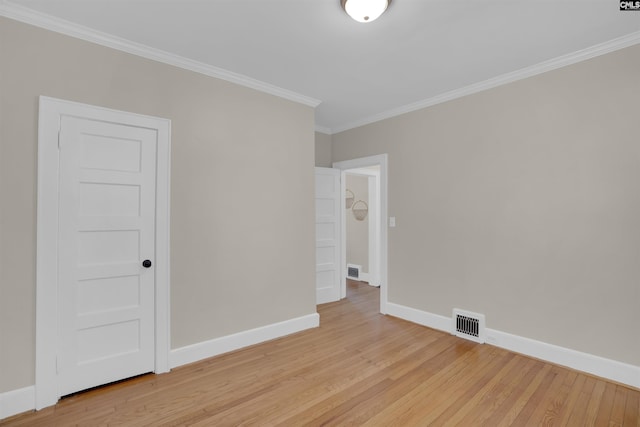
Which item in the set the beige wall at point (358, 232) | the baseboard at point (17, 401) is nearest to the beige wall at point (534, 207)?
the beige wall at point (358, 232)

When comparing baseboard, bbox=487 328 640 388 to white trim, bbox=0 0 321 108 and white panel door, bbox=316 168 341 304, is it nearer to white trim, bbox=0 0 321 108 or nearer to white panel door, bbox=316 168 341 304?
white panel door, bbox=316 168 341 304

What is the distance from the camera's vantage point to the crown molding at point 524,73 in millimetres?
2471

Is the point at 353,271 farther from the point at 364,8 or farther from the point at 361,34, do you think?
the point at 364,8

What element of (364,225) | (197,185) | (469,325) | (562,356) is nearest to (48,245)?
(197,185)

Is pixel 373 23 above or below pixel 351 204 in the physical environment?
above

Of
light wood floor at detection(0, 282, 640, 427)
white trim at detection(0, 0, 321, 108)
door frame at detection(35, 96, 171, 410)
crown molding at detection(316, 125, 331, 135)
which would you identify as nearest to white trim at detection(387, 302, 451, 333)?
light wood floor at detection(0, 282, 640, 427)

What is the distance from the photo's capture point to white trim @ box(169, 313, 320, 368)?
9.09 ft

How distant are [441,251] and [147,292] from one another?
3093 mm

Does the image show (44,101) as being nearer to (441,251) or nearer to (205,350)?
A: (205,350)

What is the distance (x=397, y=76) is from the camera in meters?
3.13

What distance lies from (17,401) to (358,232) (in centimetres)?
533

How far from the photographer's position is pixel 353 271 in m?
6.57

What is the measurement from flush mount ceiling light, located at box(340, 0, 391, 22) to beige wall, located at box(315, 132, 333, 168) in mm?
2813

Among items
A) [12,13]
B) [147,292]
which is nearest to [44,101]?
[12,13]
